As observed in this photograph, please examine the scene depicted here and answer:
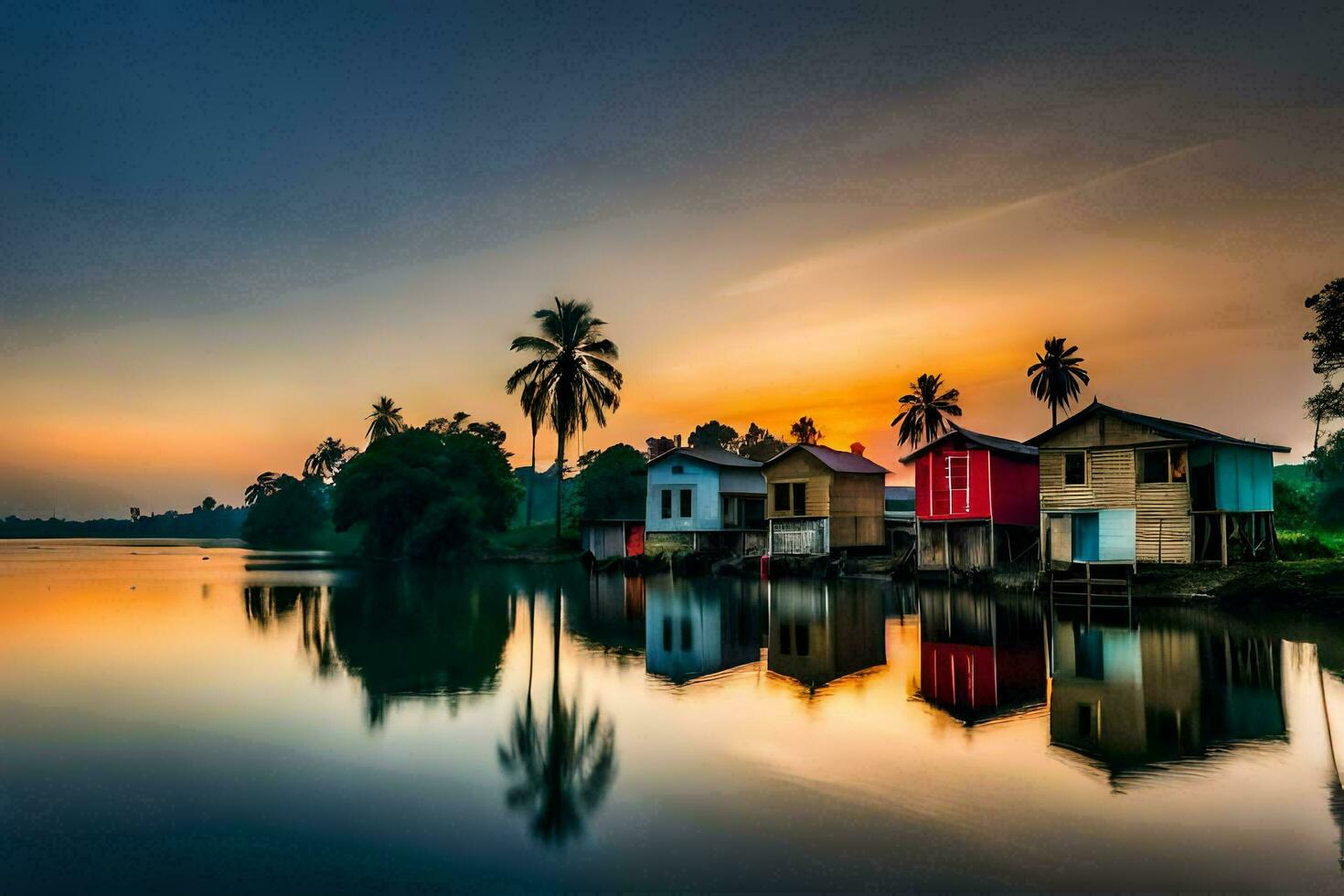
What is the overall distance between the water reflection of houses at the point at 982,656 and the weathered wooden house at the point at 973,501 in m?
7.97

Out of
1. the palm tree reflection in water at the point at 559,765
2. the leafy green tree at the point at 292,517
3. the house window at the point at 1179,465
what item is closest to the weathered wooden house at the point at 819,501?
the house window at the point at 1179,465

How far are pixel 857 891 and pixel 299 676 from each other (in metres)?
16.3

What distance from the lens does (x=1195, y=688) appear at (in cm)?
1788

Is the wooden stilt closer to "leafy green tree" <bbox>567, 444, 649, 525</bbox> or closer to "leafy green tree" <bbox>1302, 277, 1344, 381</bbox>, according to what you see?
"leafy green tree" <bbox>1302, 277, 1344, 381</bbox>

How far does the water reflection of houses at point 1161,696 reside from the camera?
13.7m

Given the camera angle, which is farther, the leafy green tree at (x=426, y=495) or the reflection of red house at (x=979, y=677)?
the leafy green tree at (x=426, y=495)

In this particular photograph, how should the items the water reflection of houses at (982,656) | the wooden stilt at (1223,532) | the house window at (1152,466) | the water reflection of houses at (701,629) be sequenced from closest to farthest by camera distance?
the water reflection of houses at (982,656)
the water reflection of houses at (701,629)
the wooden stilt at (1223,532)
the house window at (1152,466)

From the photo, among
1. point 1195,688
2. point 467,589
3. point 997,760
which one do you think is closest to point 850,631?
point 1195,688

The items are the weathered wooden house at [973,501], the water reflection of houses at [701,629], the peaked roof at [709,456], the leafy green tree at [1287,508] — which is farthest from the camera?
the peaked roof at [709,456]

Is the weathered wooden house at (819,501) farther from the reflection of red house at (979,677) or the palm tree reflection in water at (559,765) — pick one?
the palm tree reflection in water at (559,765)

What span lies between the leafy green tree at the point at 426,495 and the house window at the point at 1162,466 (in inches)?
2143

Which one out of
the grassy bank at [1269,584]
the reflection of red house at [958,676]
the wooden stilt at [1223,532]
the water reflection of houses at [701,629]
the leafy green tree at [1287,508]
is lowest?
the water reflection of houses at [701,629]

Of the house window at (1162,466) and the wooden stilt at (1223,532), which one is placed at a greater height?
the house window at (1162,466)

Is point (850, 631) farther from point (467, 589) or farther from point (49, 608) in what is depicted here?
point (49, 608)
